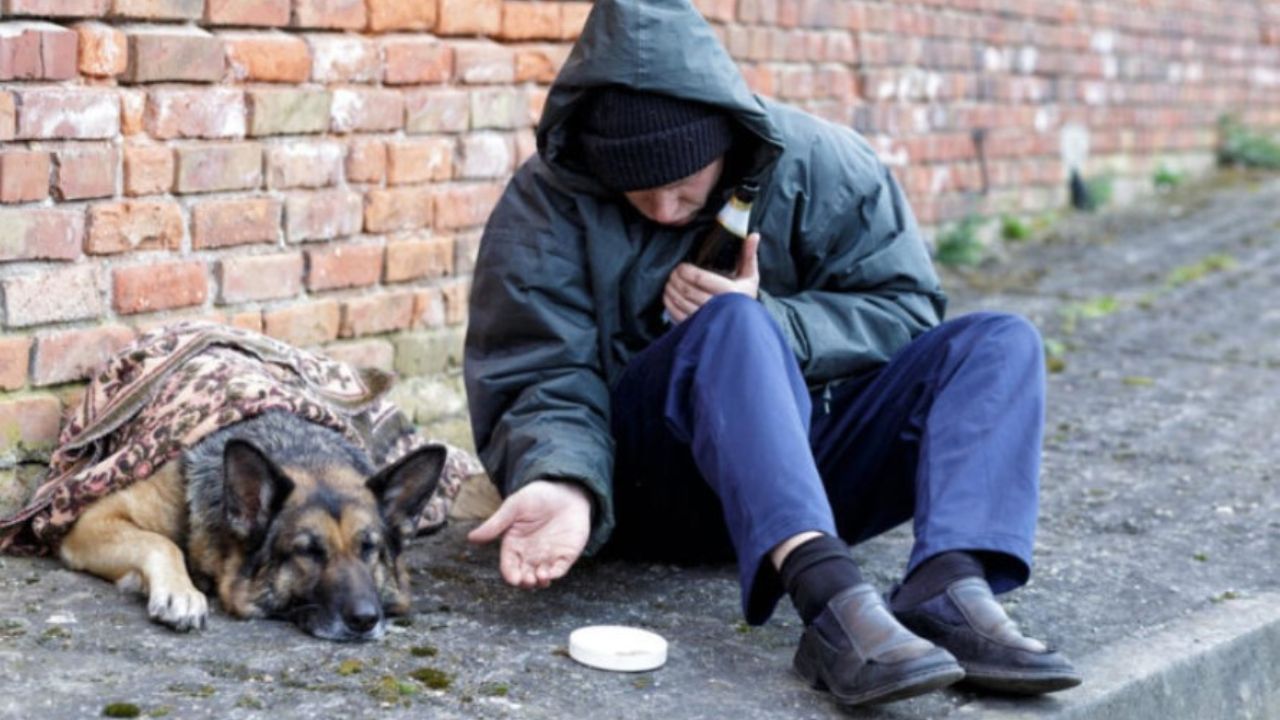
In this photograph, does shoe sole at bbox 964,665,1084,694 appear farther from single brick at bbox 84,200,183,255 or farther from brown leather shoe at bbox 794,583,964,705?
single brick at bbox 84,200,183,255

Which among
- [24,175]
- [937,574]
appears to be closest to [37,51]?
[24,175]

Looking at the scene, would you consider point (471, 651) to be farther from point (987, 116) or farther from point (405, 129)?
point (987, 116)

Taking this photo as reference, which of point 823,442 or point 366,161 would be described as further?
point 366,161

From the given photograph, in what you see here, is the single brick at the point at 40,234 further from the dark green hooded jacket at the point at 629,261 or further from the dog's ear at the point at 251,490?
the dark green hooded jacket at the point at 629,261

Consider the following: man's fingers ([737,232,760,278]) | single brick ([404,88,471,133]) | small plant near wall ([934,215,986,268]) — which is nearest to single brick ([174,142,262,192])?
single brick ([404,88,471,133])

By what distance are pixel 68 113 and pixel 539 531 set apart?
146 cm

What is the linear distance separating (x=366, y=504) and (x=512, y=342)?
461 millimetres

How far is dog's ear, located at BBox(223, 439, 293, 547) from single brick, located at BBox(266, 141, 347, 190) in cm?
113

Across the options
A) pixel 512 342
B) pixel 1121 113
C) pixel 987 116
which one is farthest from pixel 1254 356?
pixel 512 342

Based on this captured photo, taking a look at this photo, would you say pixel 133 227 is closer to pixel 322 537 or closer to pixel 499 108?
pixel 322 537

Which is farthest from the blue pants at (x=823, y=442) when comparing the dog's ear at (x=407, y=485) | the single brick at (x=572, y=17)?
the single brick at (x=572, y=17)

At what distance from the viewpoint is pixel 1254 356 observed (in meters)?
6.95

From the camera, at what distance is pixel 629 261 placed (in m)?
3.97

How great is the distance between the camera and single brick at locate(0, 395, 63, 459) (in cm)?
407
